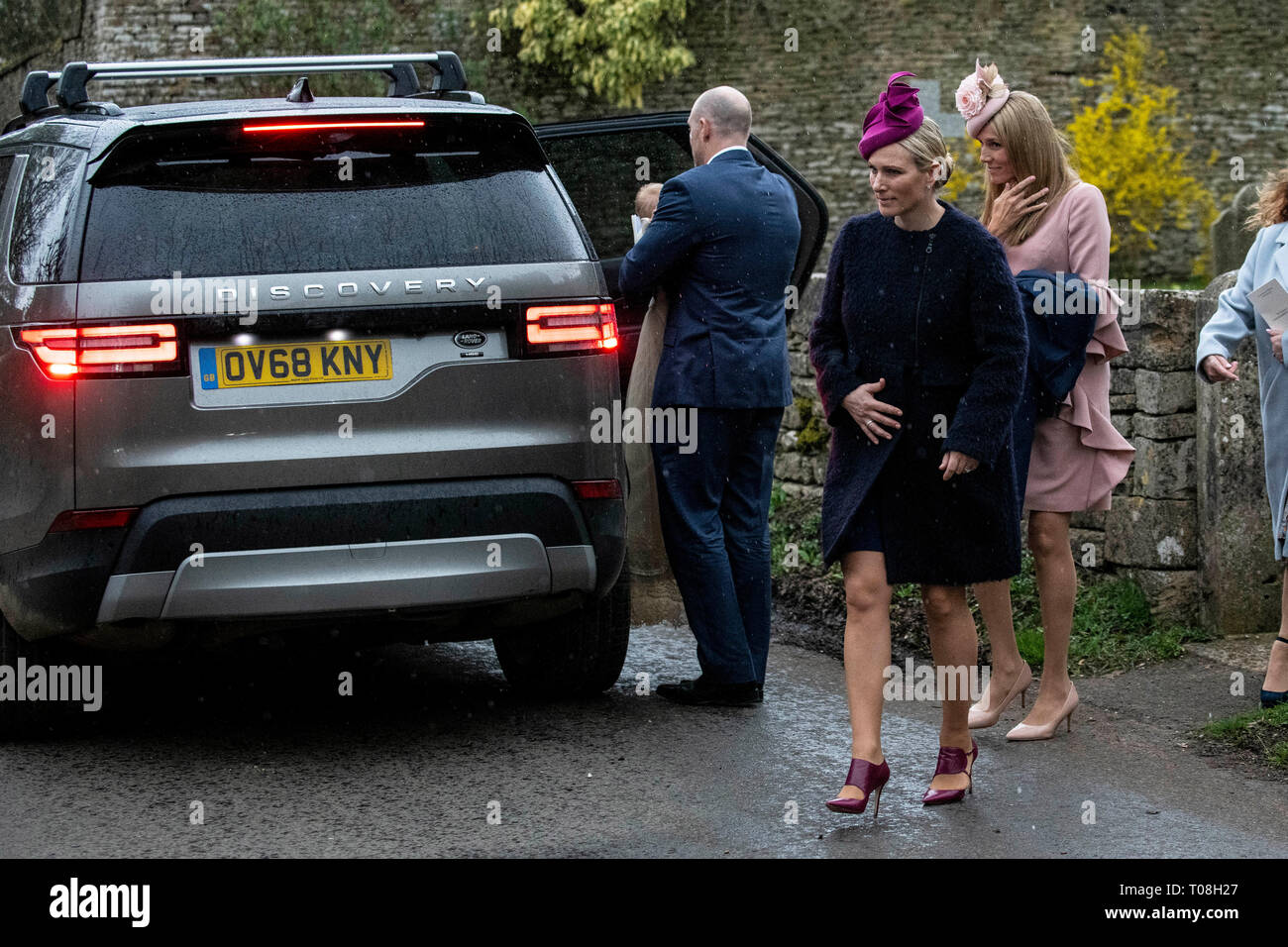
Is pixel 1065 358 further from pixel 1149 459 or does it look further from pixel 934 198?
pixel 1149 459

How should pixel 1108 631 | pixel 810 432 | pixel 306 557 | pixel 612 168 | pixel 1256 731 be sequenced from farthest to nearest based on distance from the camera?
pixel 810 432, pixel 612 168, pixel 1108 631, pixel 1256 731, pixel 306 557

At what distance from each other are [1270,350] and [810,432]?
12.3 ft

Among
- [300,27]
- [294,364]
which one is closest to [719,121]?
[294,364]

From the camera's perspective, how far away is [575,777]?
4.57 m

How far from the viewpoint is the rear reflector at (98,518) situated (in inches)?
169

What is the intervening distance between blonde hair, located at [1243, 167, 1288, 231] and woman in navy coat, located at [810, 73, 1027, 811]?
65.9 inches

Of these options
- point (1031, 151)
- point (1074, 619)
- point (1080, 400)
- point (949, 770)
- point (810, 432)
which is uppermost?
point (1031, 151)

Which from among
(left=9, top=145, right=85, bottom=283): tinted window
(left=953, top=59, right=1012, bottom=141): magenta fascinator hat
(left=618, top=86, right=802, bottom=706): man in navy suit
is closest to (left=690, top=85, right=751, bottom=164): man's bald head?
(left=618, top=86, right=802, bottom=706): man in navy suit

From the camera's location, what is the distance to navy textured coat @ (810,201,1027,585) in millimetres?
4137

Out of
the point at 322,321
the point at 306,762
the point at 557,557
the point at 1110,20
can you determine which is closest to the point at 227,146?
the point at 322,321

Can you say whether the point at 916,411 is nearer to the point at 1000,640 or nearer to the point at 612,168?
the point at 1000,640

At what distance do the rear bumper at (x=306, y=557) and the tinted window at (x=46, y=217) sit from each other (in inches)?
28.5

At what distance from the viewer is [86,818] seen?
4.23 m

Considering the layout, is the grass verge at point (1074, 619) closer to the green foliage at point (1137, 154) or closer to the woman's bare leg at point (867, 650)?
the woman's bare leg at point (867, 650)
